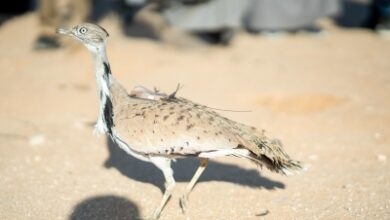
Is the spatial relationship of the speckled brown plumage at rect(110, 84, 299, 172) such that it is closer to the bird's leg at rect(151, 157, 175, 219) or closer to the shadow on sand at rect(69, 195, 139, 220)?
the bird's leg at rect(151, 157, 175, 219)

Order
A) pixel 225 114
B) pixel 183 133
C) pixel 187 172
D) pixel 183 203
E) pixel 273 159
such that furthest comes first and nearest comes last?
pixel 225 114 < pixel 187 172 < pixel 183 203 < pixel 273 159 < pixel 183 133

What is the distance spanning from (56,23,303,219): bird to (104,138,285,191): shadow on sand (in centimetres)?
46

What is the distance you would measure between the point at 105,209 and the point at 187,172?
0.87 metres

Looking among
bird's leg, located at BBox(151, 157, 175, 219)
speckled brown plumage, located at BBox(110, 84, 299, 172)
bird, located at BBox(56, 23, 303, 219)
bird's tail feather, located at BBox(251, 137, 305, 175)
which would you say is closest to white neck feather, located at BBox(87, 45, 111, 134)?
bird, located at BBox(56, 23, 303, 219)

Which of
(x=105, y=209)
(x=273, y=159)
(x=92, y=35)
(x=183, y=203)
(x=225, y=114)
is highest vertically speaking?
(x=92, y=35)

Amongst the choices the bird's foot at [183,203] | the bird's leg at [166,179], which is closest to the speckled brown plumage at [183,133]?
the bird's leg at [166,179]

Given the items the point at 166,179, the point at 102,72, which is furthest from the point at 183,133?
the point at 102,72

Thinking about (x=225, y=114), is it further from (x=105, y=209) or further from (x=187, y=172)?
(x=105, y=209)

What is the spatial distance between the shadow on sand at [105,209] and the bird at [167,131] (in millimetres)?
207

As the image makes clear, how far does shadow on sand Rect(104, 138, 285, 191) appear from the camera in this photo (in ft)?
12.0

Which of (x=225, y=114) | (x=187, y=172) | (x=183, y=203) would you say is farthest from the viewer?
(x=225, y=114)

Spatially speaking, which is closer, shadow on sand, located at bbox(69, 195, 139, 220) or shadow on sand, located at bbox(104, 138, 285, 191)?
shadow on sand, located at bbox(69, 195, 139, 220)

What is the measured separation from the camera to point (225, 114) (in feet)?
16.6

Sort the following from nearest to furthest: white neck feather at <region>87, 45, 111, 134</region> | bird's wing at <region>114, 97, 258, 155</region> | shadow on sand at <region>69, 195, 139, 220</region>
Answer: bird's wing at <region>114, 97, 258, 155</region> → shadow on sand at <region>69, 195, 139, 220</region> → white neck feather at <region>87, 45, 111, 134</region>
